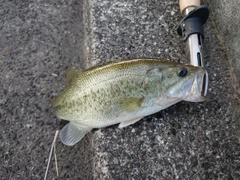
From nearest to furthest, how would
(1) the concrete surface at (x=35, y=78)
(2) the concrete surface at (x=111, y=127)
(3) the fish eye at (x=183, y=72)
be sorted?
1. (3) the fish eye at (x=183, y=72)
2. (2) the concrete surface at (x=111, y=127)
3. (1) the concrete surface at (x=35, y=78)

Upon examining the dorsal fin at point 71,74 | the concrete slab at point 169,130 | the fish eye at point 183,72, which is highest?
the fish eye at point 183,72

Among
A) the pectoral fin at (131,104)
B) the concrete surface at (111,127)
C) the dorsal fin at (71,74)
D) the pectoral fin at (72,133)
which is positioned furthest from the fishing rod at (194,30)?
the pectoral fin at (72,133)

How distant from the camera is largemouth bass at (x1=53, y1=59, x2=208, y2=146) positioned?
1.87m

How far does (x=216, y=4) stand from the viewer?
2.48 metres

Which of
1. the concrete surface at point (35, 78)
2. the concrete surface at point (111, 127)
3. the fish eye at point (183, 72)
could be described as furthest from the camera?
the concrete surface at point (35, 78)

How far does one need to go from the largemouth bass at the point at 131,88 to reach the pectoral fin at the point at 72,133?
0.45 feet

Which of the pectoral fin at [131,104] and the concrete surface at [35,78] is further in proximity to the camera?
the concrete surface at [35,78]

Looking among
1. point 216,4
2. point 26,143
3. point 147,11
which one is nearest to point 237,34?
point 216,4

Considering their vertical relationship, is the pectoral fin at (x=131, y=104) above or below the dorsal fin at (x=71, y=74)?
below

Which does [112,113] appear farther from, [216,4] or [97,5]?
[216,4]

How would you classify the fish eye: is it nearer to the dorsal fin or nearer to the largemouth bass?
the largemouth bass

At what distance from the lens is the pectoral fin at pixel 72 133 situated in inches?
80.7

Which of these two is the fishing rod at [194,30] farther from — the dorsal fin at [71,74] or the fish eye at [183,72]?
the dorsal fin at [71,74]

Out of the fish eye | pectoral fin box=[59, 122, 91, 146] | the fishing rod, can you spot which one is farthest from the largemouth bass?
the fishing rod
